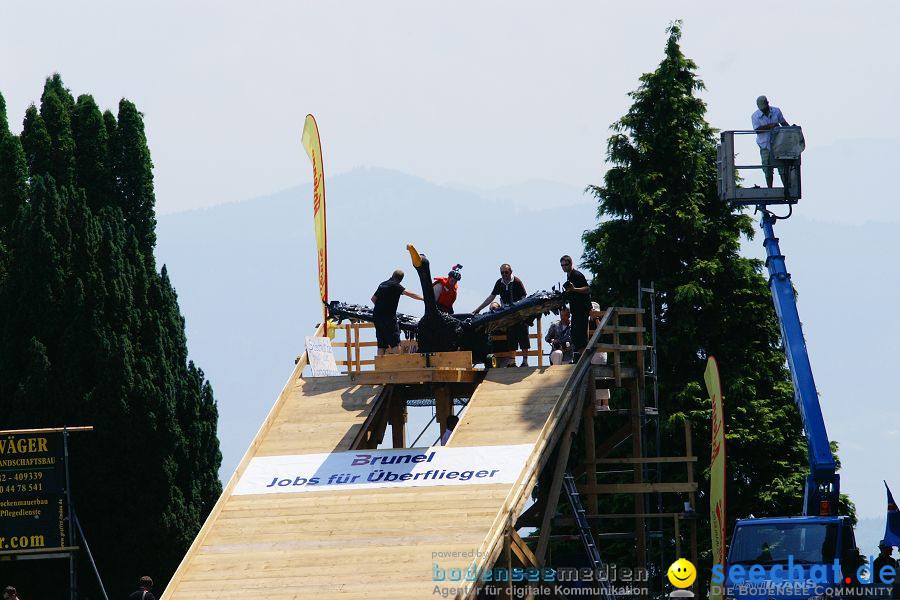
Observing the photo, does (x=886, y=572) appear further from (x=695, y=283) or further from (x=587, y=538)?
(x=695, y=283)

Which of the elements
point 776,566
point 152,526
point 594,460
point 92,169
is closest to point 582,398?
point 594,460

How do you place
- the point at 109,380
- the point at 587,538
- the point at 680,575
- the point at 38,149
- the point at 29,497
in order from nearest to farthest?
1. the point at 680,575
2. the point at 587,538
3. the point at 29,497
4. the point at 109,380
5. the point at 38,149

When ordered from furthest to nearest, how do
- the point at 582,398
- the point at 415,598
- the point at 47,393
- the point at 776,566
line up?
the point at 47,393
the point at 582,398
the point at 776,566
the point at 415,598

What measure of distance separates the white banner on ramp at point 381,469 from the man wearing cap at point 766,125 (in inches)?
245

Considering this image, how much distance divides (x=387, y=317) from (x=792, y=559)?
740 cm

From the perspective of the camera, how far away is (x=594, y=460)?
87.2 ft

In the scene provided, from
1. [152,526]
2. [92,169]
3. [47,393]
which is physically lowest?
[152,526]

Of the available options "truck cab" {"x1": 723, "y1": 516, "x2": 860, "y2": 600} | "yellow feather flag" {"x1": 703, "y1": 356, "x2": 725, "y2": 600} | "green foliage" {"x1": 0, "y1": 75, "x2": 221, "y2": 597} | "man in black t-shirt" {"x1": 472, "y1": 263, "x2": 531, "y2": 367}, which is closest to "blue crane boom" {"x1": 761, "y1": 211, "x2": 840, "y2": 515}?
"truck cab" {"x1": 723, "y1": 516, "x2": 860, "y2": 600}

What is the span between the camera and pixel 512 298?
26.6m

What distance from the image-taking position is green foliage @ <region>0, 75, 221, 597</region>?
3122 centimetres

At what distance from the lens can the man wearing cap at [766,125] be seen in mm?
25953

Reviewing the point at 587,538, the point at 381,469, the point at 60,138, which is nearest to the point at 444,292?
the point at 381,469

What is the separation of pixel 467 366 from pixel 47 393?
9.72 meters

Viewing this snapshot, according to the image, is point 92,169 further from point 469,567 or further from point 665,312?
point 469,567
